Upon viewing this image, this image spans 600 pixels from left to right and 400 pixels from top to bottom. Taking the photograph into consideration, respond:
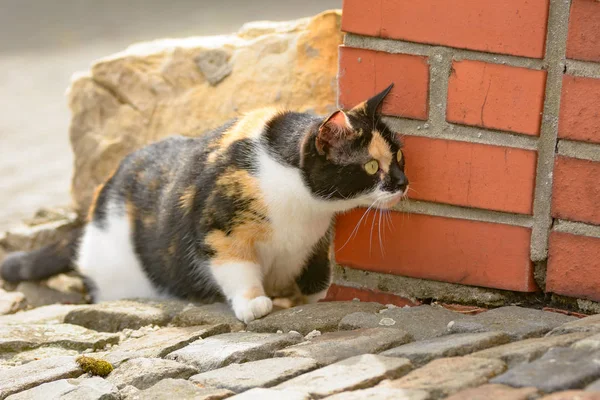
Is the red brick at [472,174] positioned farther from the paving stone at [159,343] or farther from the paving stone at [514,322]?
the paving stone at [159,343]

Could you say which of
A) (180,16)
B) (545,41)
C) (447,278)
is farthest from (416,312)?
(180,16)

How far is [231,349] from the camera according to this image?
183 centimetres

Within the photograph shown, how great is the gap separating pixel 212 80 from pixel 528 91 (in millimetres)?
1686

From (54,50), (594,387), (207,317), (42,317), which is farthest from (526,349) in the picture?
(54,50)

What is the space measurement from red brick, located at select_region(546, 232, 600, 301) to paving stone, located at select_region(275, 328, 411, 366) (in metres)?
0.41

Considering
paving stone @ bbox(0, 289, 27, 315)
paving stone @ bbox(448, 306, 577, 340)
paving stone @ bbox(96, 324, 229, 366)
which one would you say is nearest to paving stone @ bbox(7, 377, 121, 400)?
paving stone @ bbox(96, 324, 229, 366)

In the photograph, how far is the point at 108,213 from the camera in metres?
3.02

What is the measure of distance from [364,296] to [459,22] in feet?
2.41

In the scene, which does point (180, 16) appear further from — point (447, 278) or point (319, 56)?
point (447, 278)

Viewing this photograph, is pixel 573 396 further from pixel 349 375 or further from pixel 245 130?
pixel 245 130

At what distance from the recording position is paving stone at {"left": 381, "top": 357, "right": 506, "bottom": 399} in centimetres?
137

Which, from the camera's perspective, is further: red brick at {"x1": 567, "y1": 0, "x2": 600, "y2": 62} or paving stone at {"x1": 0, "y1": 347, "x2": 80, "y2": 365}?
paving stone at {"x1": 0, "y1": 347, "x2": 80, "y2": 365}

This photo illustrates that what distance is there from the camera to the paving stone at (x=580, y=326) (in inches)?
61.6

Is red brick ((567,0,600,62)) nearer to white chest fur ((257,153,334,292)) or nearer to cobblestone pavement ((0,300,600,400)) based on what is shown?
cobblestone pavement ((0,300,600,400))
